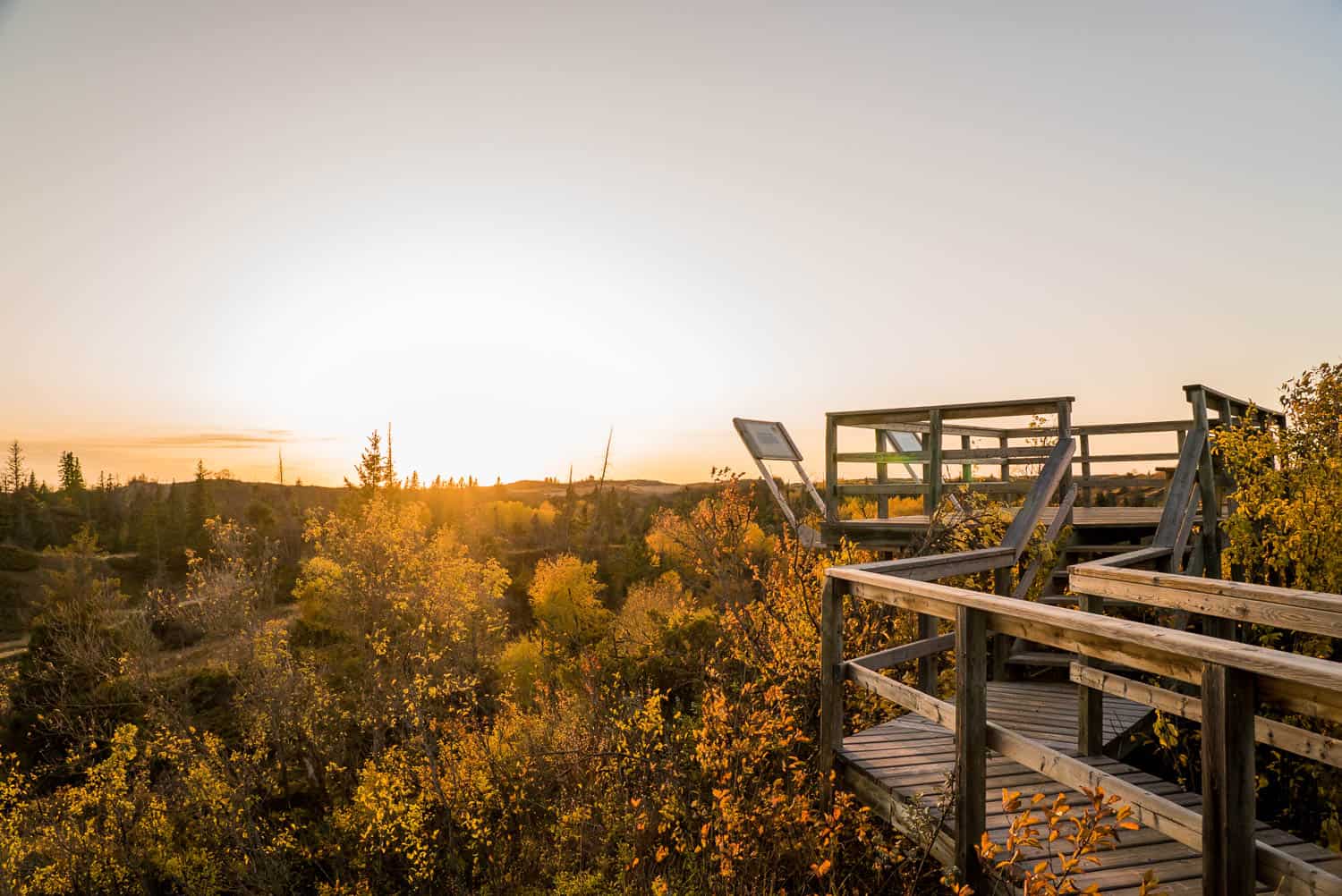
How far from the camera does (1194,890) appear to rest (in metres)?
3.16

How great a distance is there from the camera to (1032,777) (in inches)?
171


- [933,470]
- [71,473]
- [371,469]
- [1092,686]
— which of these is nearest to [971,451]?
[933,470]

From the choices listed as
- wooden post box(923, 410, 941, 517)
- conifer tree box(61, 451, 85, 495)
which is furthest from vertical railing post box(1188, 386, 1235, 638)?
conifer tree box(61, 451, 85, 495)

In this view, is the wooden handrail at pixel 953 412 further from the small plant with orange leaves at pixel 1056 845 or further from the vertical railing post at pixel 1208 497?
the small plant with orange leaves at pixel 1056 845

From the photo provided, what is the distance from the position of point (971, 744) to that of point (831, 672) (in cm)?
127

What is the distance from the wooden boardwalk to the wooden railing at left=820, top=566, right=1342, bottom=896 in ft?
0.98

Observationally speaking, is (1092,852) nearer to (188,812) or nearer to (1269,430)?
(1269,430)

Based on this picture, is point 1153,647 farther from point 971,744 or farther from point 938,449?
point 938,449

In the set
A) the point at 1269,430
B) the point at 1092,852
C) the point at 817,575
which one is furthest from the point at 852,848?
the point at 817,575

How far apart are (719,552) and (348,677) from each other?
26.4 m

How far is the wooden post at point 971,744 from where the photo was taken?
3512mm

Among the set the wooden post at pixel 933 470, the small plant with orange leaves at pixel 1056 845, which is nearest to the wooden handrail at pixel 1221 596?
the small plant with orange leaves at pixel 1056 845

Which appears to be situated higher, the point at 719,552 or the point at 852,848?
the point at 719,552

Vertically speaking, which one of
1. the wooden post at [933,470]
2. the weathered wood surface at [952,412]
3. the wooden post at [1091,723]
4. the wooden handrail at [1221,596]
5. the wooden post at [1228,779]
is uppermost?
the weathered wood surface at [952,412]
